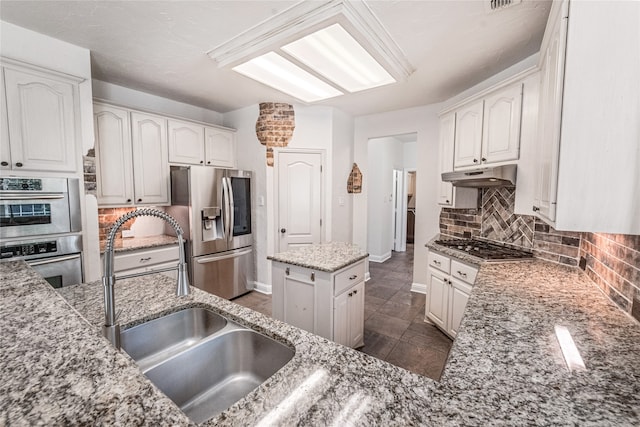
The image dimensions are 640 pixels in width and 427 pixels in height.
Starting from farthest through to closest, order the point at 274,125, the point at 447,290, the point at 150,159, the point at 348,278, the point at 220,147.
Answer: the point at 220,147, the point at 274,125, the point at 150,159, the point at 447,290, the point at 348,278

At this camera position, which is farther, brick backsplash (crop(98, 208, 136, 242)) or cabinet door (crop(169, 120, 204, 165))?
cabinet door (crop(169, 120, 204, 165))

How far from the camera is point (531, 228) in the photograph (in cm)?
241

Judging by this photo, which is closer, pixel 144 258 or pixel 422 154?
pixel 144 258

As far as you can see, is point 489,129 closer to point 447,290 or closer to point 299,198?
point 447,290

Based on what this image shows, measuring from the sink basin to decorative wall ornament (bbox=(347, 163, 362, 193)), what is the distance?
331 centimetres

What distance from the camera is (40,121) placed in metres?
2.09

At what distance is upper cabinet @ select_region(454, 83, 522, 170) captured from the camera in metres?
2.22

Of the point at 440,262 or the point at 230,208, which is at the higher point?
the point at 230,208

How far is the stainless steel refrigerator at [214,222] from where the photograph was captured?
317 cm

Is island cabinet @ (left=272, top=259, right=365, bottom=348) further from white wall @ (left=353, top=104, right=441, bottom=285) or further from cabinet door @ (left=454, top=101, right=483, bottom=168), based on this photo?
white wall @ (left=353, top=104, right=441, bottom=285)

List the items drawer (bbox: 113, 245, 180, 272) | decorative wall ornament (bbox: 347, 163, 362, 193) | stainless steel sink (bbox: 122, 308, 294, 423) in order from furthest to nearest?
decorative wall ornament (bbox: 347, 163, 362, 193) < drawer (bbox: 113, 245, 180, 272) < stainless steel sink (bbox: 122, 308, 294, 423)

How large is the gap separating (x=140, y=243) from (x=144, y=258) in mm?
194

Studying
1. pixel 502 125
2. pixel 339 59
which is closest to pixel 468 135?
pixel 502 125

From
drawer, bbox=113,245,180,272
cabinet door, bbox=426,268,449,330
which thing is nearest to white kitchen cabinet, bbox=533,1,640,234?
cabinet door, bbox=426,268,449,330
